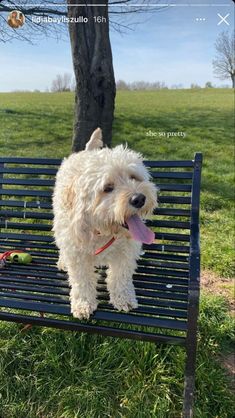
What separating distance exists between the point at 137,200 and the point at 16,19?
3376mm

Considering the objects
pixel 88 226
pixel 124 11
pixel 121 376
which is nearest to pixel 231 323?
pixel 121 376

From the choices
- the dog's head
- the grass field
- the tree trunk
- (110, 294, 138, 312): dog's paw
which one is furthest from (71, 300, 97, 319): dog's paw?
the tree trunk

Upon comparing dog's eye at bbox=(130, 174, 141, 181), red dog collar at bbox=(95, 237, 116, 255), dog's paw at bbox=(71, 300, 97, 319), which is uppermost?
dog's eye at bbox=(130, 174, 141, 181)

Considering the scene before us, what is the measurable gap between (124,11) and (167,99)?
203 centimetres

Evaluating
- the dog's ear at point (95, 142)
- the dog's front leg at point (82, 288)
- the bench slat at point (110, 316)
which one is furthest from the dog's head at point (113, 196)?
the dog's ear at point (95, 142)

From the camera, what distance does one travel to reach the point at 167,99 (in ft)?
21.4

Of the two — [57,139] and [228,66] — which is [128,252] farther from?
[57,139]

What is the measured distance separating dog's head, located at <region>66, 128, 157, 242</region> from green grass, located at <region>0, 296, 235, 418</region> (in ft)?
3.13

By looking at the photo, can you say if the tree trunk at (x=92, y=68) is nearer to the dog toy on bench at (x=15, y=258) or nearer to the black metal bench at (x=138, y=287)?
the black metal bench at (x=138, y=287)

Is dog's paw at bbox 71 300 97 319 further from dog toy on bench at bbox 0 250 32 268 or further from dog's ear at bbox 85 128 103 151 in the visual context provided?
dog's ear at bbox 85 128 103 151

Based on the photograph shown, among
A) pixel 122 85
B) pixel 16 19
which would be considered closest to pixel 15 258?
pixel 16 19

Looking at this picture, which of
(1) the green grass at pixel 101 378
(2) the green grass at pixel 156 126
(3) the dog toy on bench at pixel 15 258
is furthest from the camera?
(2) the green grass at pixel 156 126

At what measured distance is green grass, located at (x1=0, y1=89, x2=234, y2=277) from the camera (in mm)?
6031

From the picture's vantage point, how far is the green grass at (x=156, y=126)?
6.03 m
